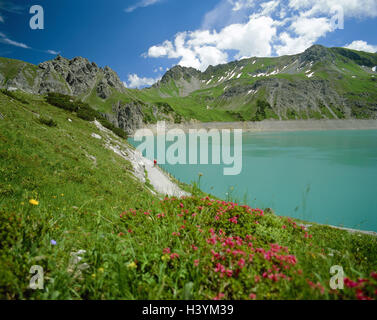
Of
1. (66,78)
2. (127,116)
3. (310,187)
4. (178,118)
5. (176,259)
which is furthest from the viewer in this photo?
(178,118)

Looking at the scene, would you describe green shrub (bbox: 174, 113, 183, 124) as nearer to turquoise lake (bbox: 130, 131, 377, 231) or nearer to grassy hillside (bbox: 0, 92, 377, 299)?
turquoise lake (bbox: 130, 131, 377, 231)

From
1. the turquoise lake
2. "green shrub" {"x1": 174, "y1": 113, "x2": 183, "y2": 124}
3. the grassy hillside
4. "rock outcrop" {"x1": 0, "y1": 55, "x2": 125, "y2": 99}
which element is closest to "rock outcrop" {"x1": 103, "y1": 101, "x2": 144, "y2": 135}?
"rock outcrop" {"x1": 0, "y1": 55, "x2": 125, "y2": 99}

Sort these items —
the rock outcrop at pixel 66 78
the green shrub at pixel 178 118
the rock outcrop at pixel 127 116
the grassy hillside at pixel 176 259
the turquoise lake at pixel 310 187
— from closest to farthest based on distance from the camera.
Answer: the grassy hillside at pixel 176 259 → the turquoise lake at pixel 310 187 → the rock outcrop at pixel 127 116 → the rock outcrop at pixel 66 78 → the green shrub at pixel 178 118

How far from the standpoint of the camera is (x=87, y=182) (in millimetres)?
10469

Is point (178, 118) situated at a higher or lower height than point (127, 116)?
higher

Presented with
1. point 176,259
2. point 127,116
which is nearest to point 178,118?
point 127,116

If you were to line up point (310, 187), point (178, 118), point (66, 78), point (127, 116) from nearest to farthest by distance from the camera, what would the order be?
point (310, 187)
point (127, 116)
point (66, 78)
point (178, 118)

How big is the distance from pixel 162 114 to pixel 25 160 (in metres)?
186

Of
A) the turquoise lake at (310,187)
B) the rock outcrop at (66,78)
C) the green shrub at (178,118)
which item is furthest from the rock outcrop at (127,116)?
the turquoise lake at (310,187)

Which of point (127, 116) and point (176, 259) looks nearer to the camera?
point (176, 259)

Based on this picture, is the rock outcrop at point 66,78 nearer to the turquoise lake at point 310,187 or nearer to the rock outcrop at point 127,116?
the rock outcrop at point 127,116

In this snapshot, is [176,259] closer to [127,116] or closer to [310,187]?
[310,187]

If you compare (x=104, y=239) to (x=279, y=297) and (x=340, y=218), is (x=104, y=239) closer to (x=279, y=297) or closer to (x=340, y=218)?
(x=279, y=297)
